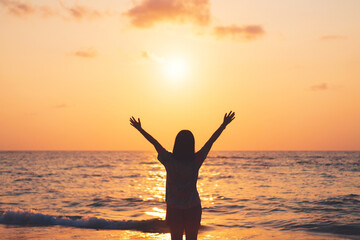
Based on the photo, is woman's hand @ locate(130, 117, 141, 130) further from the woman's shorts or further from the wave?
the wave

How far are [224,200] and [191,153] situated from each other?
15879mm

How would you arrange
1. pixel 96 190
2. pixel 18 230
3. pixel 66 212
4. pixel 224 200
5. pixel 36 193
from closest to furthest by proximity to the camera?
pixel 18 230, pixel 66 212, pixel 224 200, pixel 36 193, pixel 96 190

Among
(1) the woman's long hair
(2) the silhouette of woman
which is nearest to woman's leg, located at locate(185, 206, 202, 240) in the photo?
(2) the silhouette of woman

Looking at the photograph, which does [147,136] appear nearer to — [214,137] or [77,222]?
[214,137]

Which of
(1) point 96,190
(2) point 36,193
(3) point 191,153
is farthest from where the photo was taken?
(1) point 96,190

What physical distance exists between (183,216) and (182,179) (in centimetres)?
51

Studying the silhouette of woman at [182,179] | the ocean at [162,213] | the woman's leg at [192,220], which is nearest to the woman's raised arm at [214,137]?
the silhouette of woman at [182,179]

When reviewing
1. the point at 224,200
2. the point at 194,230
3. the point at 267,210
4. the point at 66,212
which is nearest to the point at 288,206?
the point at 267,210

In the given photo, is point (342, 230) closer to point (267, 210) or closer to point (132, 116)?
point (267, 210)

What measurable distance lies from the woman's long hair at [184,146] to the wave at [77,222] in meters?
9.07

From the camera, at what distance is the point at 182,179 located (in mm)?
5004

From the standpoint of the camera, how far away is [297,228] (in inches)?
539

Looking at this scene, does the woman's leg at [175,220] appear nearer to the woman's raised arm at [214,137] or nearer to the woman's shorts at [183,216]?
the woman's shorts at [183,216]

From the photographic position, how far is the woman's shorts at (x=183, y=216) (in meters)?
5.07
